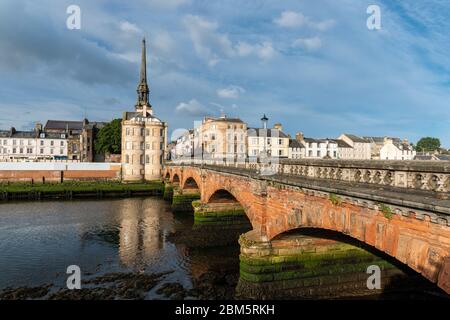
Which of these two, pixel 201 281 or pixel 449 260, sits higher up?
pixel 449 260

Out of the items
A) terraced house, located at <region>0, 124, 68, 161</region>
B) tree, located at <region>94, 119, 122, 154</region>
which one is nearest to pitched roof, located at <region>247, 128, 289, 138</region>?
tree, located at <region>94, 119, 122, 154</region>

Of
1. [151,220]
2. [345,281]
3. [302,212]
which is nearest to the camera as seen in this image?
[302,212]

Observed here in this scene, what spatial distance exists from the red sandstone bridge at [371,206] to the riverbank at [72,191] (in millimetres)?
46683

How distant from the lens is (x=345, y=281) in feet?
58.3

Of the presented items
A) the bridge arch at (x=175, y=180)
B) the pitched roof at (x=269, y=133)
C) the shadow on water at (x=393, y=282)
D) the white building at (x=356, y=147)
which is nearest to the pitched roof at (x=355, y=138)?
the white building at (x=356, y=147)

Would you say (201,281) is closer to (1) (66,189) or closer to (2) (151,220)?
(2) (151,220)

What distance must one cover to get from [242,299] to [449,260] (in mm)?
11487

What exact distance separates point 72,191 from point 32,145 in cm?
5289

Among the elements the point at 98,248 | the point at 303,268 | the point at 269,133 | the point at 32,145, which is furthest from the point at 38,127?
the point at 303,268

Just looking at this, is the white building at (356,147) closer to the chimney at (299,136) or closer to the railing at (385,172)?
the chimney at (299,136)

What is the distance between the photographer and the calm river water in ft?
71.2

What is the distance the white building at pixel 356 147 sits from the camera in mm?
93262
